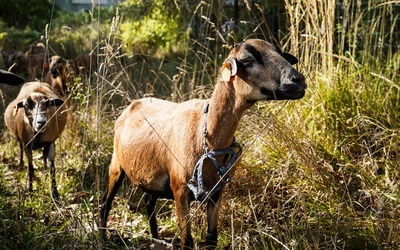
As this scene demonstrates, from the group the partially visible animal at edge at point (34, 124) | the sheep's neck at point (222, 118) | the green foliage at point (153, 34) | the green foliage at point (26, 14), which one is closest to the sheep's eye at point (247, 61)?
the sheep's neck at point (222, 118)

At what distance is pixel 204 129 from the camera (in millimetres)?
3941

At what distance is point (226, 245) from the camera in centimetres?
461

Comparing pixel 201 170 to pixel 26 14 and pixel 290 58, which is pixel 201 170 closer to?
pixel 290 58

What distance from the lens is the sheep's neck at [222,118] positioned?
3875 mm

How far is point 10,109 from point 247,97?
4.58 metres

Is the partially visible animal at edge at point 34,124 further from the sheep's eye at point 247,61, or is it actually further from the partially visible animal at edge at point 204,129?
the sheep's eye at point 247,61

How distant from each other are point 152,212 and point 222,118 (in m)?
1.40

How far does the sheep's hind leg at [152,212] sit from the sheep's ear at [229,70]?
154 cm

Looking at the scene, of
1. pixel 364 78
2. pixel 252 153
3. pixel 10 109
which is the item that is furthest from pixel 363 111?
pixel 10 109

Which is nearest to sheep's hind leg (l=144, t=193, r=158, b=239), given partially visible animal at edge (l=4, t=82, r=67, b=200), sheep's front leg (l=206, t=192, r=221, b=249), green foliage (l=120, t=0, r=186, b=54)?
sheep's front leg (l=206, t=192, r=221, b=249)

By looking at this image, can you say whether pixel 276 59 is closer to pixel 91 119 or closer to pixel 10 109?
pixel 91 119

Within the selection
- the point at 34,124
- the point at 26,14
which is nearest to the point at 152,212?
the point at 34,124

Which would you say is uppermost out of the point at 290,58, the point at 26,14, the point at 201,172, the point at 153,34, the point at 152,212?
the point at 290,58

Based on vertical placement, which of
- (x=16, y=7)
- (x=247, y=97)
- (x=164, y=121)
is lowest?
(x=16, y=7)
